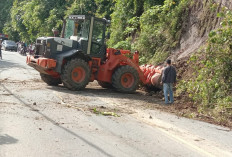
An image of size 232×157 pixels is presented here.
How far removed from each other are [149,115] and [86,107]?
75.4 inches

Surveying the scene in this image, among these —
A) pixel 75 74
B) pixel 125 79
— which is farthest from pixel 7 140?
pixel 125 79

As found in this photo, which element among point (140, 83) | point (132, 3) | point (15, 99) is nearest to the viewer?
point (15, 99)

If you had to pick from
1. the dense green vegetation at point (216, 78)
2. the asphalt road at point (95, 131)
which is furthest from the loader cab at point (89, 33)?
the dense green vegetation at point (216, 78)

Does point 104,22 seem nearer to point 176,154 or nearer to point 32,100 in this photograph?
point 32,100

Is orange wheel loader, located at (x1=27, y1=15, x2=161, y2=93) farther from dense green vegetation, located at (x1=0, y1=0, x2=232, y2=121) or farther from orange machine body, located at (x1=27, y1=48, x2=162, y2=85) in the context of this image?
dense green vegetation, located at (x1=0, y1=0, x2=232, y2=121)

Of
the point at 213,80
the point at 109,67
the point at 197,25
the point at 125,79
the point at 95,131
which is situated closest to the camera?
the point at 95,131

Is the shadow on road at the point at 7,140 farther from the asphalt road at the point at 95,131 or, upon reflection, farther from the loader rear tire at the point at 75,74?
the loader rear tire at the point at 75,74

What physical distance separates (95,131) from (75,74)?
22.3 ft

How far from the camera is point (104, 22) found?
617 inches

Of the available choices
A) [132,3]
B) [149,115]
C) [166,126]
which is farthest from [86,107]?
[132,3]

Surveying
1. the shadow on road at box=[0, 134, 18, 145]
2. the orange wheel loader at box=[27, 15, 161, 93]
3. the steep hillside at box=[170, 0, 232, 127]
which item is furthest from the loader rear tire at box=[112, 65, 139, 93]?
the shadow on road at box=[0, 134, 18, 145]

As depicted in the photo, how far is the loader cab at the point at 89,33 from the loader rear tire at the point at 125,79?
108 centimetres

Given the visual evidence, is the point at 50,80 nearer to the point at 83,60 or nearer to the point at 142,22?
the point at 83,60

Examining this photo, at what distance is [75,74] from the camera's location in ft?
→ 48.1
